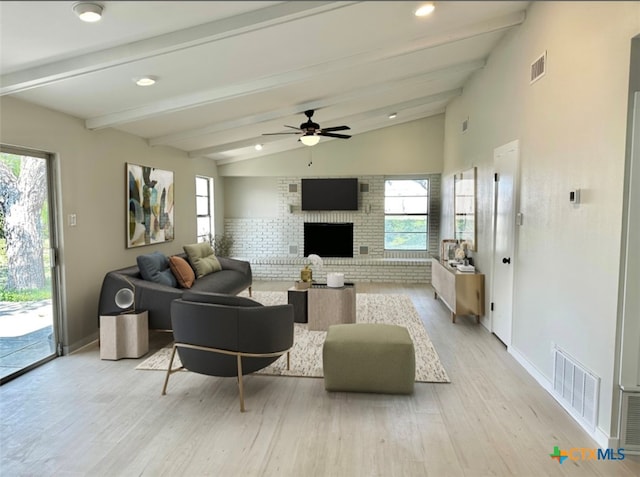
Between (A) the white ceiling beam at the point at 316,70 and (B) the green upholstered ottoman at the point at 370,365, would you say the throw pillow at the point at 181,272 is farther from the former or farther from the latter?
(B) the green upholstered ottoman at the point at 370,365

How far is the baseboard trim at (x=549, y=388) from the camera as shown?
241 centimetres

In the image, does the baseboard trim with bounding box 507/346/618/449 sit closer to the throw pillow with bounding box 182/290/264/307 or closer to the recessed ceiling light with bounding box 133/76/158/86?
the throw pillow with bounding box 182/290/264/307

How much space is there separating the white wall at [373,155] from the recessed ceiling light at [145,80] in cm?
471

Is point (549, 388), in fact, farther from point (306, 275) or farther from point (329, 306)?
point (306, 275)

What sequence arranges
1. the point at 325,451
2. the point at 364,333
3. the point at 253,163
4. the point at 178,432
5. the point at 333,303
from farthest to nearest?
1. the point at 253,163
2. the point at 333,303
3. the point at 364,333
4. the point at 178,432
5. the point at 325,451

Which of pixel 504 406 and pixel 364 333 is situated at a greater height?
pixel 364 333

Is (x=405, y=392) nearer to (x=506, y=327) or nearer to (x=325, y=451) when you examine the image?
(x=325, y=451)

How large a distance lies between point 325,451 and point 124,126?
13.9 ft

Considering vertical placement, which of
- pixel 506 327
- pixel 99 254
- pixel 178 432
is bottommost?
pixel 178 432

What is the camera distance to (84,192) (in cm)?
430

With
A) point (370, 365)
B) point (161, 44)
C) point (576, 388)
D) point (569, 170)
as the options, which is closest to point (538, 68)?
point (569, 170)

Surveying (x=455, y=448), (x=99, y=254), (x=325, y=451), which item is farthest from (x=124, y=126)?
(x=455, y=448)

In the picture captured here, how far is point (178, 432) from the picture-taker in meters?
2.64
